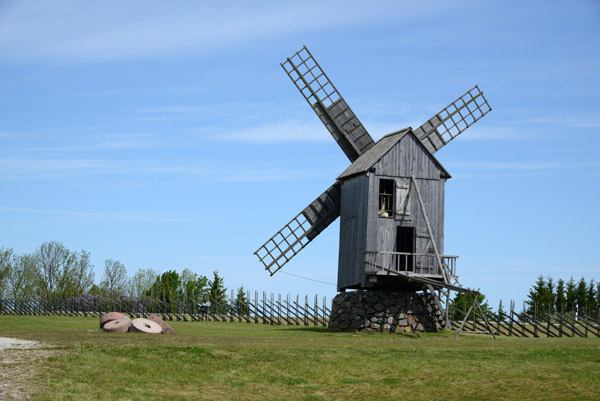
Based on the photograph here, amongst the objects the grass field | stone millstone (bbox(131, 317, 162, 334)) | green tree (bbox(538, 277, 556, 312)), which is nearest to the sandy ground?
the grass field

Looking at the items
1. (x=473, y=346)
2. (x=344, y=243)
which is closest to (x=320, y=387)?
(x=473, y=346)

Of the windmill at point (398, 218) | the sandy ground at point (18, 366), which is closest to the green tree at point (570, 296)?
the windmill at point (398, 218)

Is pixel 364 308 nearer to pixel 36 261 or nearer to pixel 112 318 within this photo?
pixel 112 318

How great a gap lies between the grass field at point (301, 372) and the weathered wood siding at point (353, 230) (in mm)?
8593

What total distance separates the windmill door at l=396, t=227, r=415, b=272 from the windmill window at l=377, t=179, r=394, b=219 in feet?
2.68

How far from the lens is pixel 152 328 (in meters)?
28.2

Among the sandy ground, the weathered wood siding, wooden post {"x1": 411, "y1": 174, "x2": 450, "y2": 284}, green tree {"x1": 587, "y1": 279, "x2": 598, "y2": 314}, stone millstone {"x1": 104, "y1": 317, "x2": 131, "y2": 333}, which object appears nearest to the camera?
the sandy ground

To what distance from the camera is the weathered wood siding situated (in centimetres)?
3238

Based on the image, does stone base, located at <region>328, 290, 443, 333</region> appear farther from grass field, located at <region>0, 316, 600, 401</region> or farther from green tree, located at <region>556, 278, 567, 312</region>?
green tree, located at <region>556, 278, 567, 312</region>

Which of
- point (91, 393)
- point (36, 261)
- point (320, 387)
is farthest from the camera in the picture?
point (36, 261)

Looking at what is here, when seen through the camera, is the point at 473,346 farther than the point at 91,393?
Yes

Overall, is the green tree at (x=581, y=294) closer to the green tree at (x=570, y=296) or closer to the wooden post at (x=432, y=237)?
the green tree at (x=570, y=296)

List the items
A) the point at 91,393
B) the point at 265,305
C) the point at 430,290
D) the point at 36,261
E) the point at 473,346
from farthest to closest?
the point at 36,261 → the point at 265,305 → the point at 430,290 → the point at 473,346 → the point at 91,393

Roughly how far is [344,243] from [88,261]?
57.5 metres
